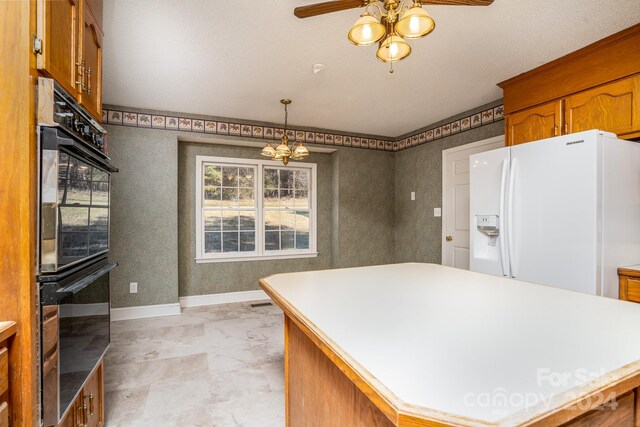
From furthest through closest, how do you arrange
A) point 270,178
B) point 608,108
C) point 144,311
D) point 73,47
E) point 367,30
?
1. point 270,178
2. point 144,311
3. point 608,108
4. point 367,30
5. point 73,47

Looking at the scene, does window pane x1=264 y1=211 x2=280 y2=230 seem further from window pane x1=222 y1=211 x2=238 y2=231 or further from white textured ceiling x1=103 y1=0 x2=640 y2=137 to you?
white textured ceiling x1=103 y1=0 x2=640 y2=137

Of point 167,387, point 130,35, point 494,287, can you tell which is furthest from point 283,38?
point 167,387

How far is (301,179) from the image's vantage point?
488cm

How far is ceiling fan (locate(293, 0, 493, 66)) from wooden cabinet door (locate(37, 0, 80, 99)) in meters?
0.98

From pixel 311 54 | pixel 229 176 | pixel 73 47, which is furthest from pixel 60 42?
pixel 229 176

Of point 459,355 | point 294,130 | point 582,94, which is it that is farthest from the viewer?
point 294,130

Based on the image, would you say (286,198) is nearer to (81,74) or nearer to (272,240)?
(272,240)

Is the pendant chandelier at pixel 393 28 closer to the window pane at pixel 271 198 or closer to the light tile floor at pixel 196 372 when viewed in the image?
the light tile floor at pixel 196 372

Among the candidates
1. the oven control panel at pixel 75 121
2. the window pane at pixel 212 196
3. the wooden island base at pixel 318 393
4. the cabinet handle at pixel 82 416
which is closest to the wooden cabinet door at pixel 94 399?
the cabinet handle at pixel 82 416

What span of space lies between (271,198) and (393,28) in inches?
135

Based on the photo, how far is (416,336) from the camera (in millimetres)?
788

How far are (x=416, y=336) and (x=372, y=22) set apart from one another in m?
1.26

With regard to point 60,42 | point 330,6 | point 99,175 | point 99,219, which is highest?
point 330,6

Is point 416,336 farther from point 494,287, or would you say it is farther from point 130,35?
point 130,35
